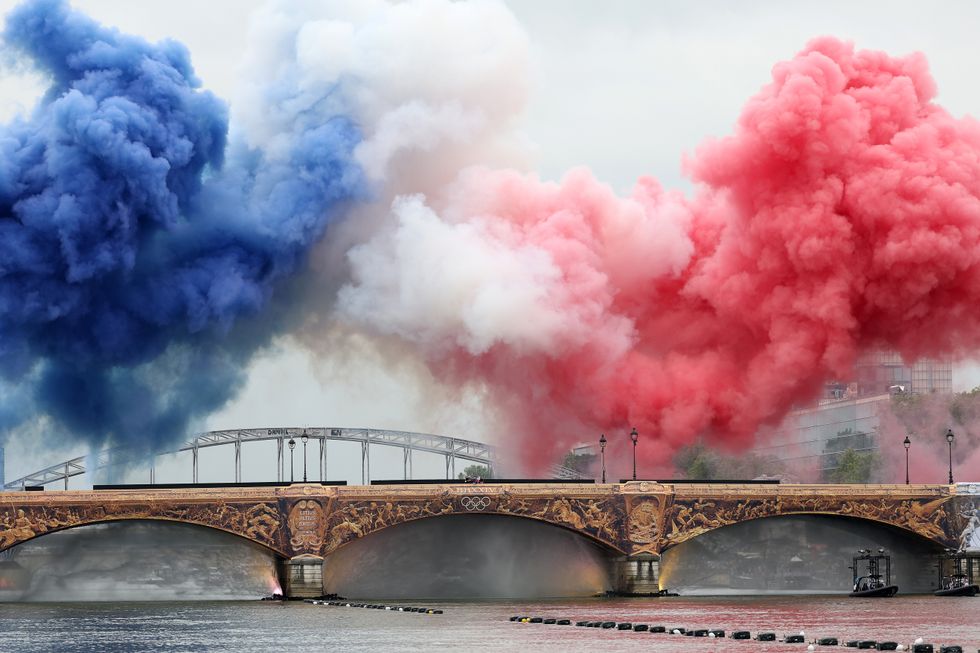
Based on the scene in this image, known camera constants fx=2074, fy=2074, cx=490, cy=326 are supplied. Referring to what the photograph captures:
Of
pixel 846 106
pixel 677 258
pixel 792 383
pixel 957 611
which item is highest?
pixel 846 106

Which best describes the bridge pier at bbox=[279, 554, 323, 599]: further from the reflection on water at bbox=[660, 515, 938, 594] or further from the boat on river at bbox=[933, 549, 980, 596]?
the boat on river at bbox=[933, 549, 980, 596]

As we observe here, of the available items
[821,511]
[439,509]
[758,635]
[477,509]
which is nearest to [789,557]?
[821,511]

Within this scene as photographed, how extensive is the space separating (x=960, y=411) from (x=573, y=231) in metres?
76.4

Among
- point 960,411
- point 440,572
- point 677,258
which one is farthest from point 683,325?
point 960,411

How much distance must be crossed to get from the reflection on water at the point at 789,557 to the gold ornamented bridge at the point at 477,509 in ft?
11.4

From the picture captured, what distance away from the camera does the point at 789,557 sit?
464ft

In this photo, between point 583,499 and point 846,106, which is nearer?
point 846,106

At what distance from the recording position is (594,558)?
136 m

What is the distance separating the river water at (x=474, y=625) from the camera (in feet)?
266

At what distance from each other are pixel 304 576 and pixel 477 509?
11.4 metres

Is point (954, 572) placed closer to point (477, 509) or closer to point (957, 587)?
point (957, 587)

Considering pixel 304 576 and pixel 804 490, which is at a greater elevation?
pixel 804 490

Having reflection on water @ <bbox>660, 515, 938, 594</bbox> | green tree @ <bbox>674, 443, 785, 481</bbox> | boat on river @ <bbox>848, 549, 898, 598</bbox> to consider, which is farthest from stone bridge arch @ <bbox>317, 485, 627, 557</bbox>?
green tree @ <bbox>674, 443, 785, 481</bbox>

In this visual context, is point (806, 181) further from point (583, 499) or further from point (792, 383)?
point (583, 499)
